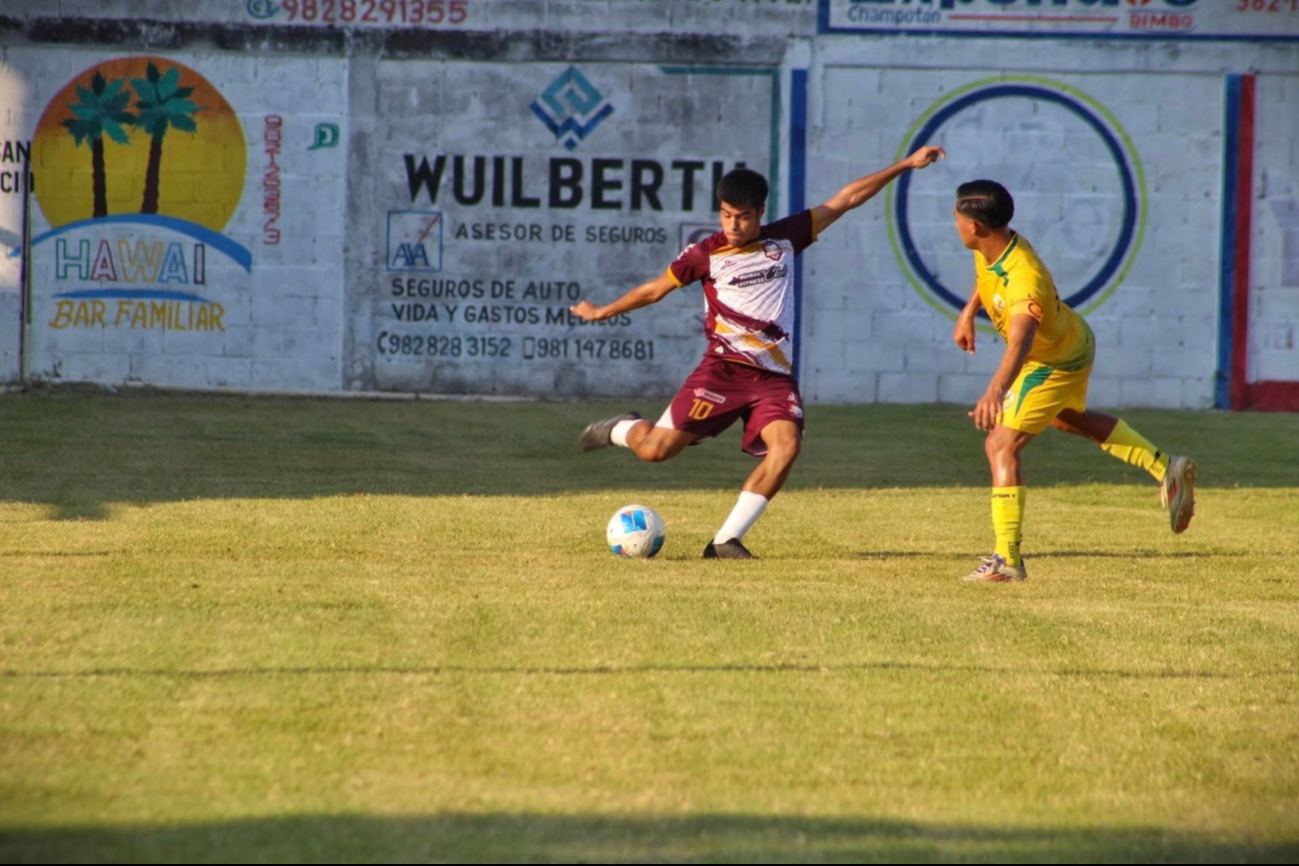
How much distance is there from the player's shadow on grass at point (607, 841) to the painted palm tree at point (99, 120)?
1595 cm

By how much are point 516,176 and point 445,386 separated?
2.47m

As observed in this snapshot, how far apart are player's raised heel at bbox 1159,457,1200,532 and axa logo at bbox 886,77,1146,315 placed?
10.6 metres

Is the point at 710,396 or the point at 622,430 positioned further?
the point at 622,430

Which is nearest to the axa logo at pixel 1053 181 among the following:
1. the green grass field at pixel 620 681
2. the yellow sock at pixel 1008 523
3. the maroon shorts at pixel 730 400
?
the green grass field at pixel 620 681

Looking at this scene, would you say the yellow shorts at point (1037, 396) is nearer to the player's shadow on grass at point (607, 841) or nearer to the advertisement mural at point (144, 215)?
the player's shadow on grass at point (607, 841)

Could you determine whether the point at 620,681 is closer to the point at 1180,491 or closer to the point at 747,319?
the point at 747,319

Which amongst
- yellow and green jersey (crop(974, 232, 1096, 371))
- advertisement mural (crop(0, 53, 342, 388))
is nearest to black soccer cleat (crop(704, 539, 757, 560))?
yellow and green jersey (crop(974, 232, 1096, 371))

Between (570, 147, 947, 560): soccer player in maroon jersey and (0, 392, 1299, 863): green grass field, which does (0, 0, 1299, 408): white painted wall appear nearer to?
(0, 392, 1299, 863): green grass field

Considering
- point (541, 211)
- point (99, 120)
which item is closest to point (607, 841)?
point (541, 211)

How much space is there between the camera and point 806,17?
61.3 feet

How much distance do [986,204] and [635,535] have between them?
2244 mm

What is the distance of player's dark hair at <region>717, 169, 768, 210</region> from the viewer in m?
8.12

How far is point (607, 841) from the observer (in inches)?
149

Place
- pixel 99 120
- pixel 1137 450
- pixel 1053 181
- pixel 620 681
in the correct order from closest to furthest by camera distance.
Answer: pixel 620 681 → pixel 1137 450 → pixel 99 120 → pixel 1053 181
